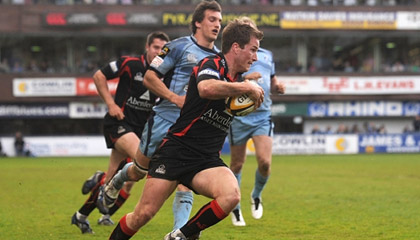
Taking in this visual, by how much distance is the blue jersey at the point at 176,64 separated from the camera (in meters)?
7.50

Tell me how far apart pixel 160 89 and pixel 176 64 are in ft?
1.17

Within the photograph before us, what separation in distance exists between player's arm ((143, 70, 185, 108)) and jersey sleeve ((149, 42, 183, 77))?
72mm

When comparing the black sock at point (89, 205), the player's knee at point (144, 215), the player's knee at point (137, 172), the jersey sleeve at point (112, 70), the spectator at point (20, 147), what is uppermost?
the jersey sleeve at point (112, 70)

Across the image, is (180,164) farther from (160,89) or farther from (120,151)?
(120,151)

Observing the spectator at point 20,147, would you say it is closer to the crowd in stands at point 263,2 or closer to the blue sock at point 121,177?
the crowd in stands at point 263,2

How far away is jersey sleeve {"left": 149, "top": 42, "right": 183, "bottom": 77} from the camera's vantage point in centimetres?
748

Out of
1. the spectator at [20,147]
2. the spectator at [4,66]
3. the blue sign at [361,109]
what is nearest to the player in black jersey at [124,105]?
the spectator at [20,147]

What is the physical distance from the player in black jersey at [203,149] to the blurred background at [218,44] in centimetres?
3515

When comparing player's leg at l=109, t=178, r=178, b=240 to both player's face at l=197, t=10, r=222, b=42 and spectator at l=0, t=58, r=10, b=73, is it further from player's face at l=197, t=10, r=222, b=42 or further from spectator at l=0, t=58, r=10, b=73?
spectator at l=0, t=58, r=10, b=73

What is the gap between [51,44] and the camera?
145 ft

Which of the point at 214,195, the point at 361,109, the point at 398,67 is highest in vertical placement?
the point at 214,195

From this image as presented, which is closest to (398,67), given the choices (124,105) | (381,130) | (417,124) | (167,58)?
(417,124)

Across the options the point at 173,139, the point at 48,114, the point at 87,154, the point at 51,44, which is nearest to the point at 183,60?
the point at 173,139

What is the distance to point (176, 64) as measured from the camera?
754 cm
